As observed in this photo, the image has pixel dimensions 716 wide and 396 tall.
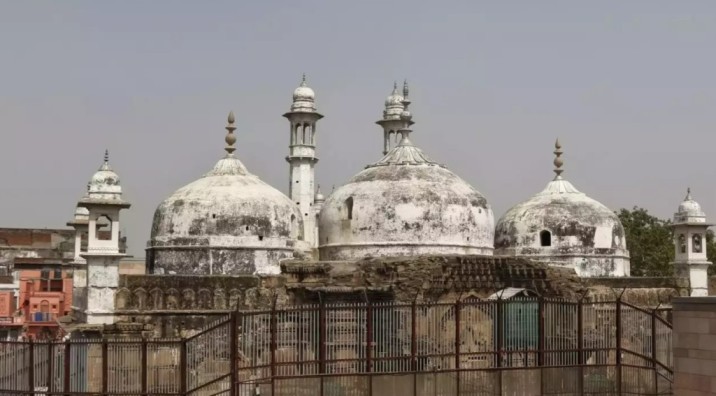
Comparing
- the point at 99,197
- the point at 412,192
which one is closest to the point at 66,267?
the point at 99,197

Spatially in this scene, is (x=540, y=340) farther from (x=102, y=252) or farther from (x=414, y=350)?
(x=102, y=252)

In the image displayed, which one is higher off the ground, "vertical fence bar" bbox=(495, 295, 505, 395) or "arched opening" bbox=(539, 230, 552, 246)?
"arched opening" bbox=(539, 230, 552, 246)

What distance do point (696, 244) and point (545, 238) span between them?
412 centimetres

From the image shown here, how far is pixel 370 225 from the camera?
23.7 metres

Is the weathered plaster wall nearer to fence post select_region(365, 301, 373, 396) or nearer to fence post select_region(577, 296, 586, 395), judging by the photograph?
fence post select_region(577, 296, 586, 395)

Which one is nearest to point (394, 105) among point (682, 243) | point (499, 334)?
point (682, 243)

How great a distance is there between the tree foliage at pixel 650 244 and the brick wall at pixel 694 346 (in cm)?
2545

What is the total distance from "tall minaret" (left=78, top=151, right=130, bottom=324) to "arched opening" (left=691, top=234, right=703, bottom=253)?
588 inches

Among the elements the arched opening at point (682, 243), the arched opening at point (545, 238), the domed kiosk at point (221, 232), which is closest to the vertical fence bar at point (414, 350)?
the domed kiosk at point (221, 232)

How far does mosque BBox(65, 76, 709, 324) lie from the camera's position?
23.5 m

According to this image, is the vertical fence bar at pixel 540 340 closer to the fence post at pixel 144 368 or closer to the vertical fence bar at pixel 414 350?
the vertical fence bar at pixel 414 350

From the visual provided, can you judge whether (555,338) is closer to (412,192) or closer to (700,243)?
(412,192)

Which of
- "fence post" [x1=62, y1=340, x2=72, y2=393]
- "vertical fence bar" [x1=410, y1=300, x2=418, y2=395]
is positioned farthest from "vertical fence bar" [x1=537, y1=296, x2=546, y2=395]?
"fence post" [x1=62, y1=340, x2=72, y2=393]

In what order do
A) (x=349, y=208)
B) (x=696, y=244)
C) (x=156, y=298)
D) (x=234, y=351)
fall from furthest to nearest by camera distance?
(x=696, y=244)
(x=349, y=208)
(x=156, y=298)
(x=234, y=351)
